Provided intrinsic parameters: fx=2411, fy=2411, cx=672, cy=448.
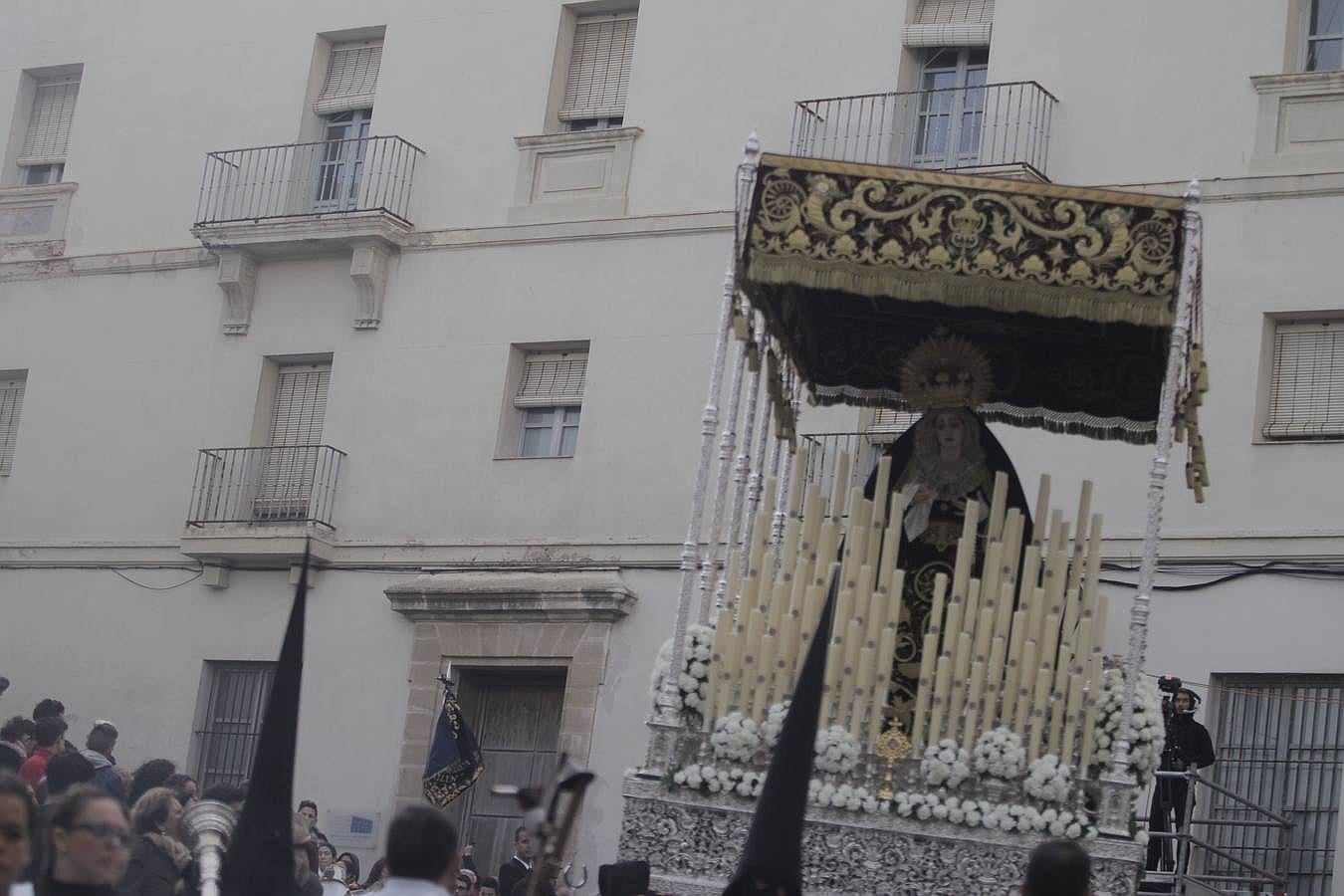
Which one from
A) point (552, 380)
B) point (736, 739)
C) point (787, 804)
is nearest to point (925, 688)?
point (736, 739)

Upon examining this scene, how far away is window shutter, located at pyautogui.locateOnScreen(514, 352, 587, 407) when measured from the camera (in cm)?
1968

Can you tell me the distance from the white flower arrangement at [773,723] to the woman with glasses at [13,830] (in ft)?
18.2

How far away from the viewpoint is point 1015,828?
35.2ft

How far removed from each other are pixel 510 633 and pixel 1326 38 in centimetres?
767

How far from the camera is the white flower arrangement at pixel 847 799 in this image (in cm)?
1087

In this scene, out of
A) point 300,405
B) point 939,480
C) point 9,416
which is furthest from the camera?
point 9,416

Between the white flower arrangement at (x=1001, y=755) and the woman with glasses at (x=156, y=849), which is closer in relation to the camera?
the woman with glasses at (x=156, y=849)

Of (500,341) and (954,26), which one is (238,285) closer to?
(500,341)

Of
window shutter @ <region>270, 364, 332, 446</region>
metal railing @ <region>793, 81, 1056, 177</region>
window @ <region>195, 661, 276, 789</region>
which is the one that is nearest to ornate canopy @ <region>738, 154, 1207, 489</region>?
metal railing @ <region>793, 81, 1056, 177</region>

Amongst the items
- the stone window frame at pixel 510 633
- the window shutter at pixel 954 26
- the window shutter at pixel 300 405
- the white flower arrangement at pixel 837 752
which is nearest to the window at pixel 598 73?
the window shutter at pixel 954 26

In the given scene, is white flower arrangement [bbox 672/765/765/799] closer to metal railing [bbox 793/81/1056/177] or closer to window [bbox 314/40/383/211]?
metal railing [bbox 793/81/1056/177]

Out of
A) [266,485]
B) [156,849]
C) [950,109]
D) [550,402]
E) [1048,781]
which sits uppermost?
[950,109]

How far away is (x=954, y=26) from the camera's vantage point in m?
18.7

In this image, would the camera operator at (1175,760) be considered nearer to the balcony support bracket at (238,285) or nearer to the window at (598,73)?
the window at (598,73)
